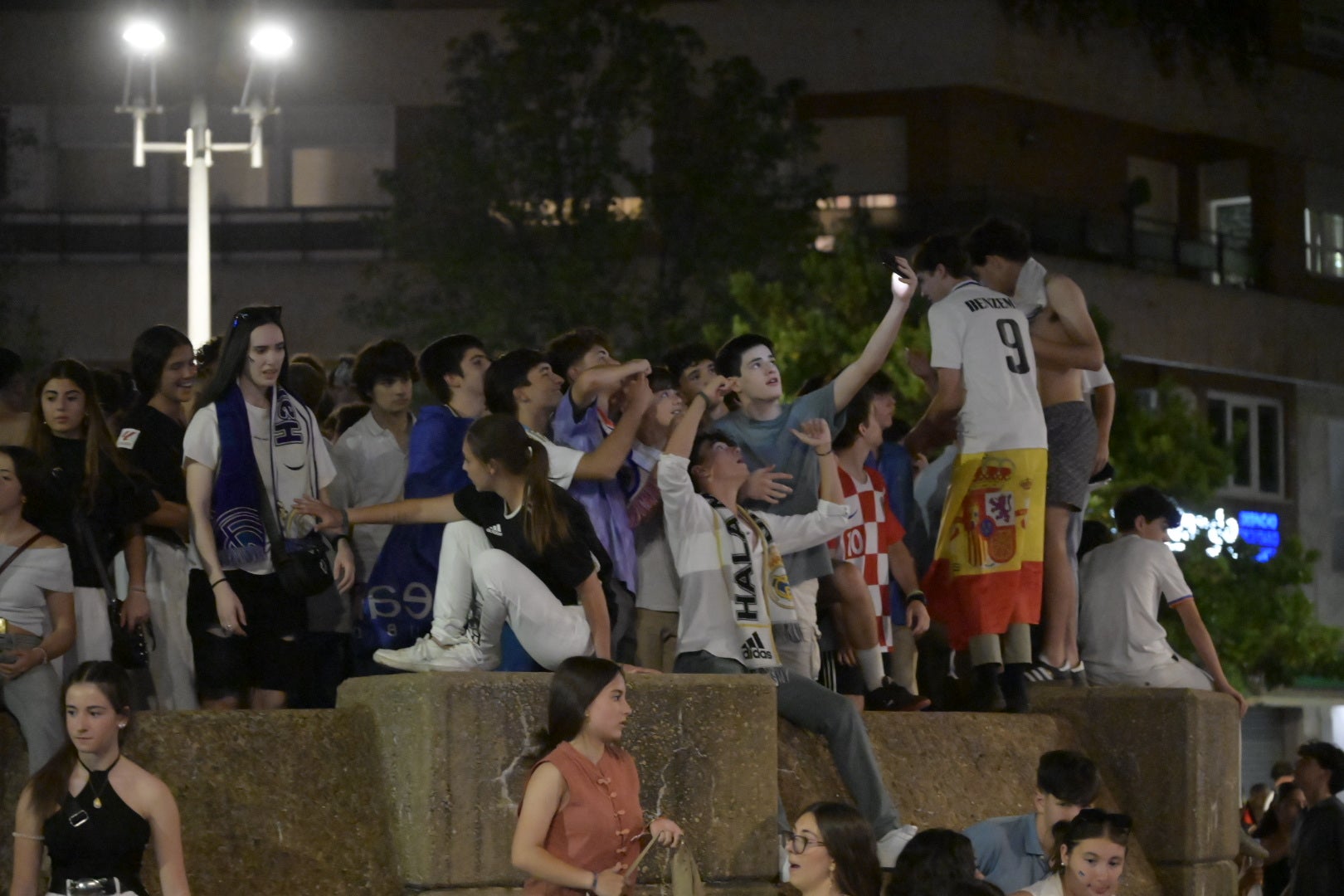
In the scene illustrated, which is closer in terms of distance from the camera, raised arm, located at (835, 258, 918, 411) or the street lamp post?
raised arm, located at (835, 258, 918, 411)

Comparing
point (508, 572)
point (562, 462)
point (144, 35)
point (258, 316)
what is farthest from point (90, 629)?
point (144, 35)

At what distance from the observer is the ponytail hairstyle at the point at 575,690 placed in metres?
6.30

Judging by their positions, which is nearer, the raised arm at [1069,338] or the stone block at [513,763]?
the stone block at [513,763]

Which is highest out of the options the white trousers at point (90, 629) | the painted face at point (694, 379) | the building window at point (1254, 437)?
the building window at point (1254, 437)

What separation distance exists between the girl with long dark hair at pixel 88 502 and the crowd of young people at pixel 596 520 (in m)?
0.01

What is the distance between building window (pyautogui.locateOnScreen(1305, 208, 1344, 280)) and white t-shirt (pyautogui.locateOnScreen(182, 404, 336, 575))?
94.5 ft

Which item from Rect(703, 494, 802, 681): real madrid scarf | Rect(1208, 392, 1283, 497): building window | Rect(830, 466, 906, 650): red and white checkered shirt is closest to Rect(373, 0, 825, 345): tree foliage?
Rect(1208, 392, 1283, 497): building window

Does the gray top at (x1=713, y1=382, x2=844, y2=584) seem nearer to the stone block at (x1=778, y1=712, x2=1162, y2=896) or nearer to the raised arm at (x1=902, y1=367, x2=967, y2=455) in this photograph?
the raised arm at (x1=902, y1=367, x2=967, y2=455)

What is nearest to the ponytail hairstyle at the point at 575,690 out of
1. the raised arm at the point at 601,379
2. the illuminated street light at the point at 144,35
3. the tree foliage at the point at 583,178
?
the raised arm at the point at 601,379

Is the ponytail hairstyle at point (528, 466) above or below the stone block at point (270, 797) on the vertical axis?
above

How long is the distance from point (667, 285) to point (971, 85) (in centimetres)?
628

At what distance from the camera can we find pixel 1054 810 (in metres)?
7.54

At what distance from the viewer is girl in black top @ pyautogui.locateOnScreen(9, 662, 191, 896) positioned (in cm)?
587

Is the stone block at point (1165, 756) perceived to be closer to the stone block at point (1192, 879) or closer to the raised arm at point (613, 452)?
the stone block at point (1192, 879)
